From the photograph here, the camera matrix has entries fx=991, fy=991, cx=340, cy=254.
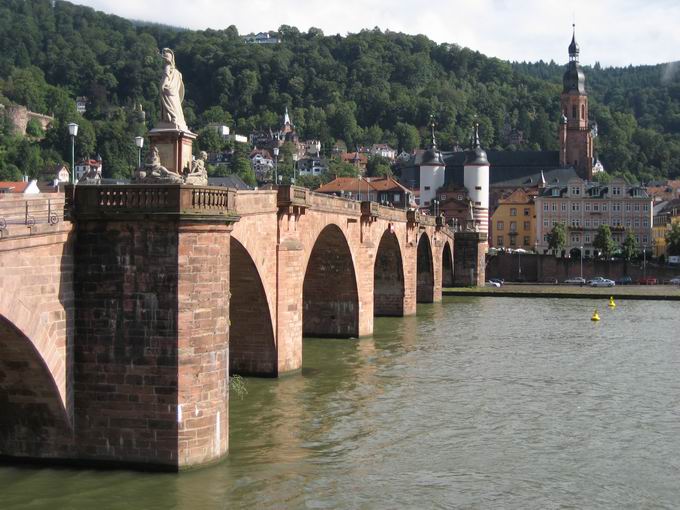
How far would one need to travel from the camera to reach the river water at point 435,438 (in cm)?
2023

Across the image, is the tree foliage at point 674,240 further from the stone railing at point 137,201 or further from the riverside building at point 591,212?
the stone railing at point 137,201

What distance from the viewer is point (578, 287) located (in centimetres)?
8869

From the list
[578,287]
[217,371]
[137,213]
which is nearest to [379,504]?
[217,371]

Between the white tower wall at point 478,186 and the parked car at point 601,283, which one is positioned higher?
the white tower wall at point 478,186

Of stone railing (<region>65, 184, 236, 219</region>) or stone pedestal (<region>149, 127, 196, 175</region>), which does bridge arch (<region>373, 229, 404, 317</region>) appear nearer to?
stone pedestal (<region>149, 127, 196, 175</region>)

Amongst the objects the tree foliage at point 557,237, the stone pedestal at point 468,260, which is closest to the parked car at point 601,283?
the stone pedestal at point 468,260

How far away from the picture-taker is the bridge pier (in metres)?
20.4

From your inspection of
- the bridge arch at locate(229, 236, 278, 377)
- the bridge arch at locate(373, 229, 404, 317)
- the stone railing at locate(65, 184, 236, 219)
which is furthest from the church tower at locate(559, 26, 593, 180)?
the stone railing at locate(65, 184, 236, 219)

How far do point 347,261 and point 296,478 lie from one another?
2393cm

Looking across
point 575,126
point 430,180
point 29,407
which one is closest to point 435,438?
point 29,407

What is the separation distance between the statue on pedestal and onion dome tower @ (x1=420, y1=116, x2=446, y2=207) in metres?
105

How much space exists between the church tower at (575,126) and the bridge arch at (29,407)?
13423cm

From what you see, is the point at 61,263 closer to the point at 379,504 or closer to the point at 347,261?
the point at 379,504

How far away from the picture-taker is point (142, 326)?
809 inches
